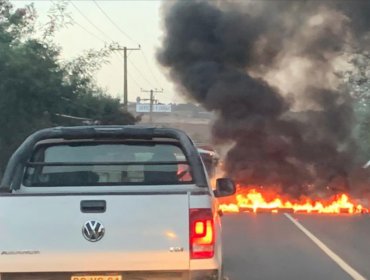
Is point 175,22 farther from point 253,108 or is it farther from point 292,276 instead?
point 292,276

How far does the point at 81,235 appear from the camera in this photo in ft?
21.5

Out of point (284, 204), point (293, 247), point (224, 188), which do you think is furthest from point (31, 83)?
point (224, 188)

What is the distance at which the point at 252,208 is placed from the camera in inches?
916

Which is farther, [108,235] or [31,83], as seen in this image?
[31,83]

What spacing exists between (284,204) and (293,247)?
9438 millimetres

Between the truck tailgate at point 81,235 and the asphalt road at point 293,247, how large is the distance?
534 centimetres

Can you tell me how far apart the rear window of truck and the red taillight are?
1.19 m

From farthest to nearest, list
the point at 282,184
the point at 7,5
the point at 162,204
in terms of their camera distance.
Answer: the point at 7,5 < the point at 282,184 < the point at 162,204

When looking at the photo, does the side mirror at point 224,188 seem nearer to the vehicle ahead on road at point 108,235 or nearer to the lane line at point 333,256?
the vehicle ahead on road at point 108,235

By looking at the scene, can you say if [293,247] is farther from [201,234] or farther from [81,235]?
[81,235]

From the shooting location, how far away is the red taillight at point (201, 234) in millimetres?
6629

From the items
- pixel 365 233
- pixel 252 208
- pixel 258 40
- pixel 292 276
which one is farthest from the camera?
pixel 258 40

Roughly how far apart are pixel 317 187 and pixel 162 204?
20.3 metres

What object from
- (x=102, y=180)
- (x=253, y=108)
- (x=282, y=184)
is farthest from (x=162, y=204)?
(x=253, y=108)
